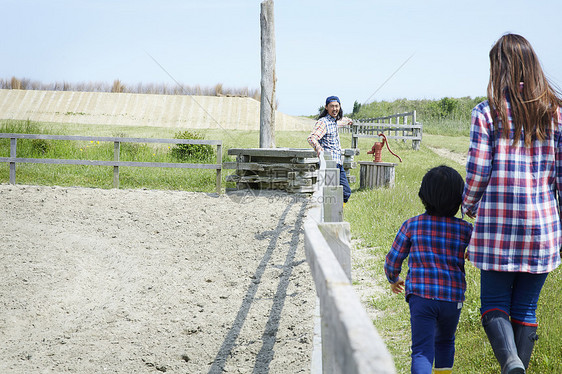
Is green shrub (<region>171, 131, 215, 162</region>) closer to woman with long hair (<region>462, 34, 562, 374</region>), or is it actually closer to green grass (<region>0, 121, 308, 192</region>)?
green grass (<region>0, 121, 308, 192</region>)

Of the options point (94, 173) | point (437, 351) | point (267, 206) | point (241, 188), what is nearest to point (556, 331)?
point (437, 351)

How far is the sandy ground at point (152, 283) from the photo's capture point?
13.8 feet

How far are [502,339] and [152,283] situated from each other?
4378 millimetres

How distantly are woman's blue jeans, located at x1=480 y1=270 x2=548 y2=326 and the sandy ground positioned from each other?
1.57 meters

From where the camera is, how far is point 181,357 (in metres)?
4.15

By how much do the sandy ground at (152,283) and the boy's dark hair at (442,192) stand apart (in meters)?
1.61

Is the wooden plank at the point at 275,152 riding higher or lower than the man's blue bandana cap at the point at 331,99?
lower

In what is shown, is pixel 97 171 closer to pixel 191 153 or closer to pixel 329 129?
pixel 191 153

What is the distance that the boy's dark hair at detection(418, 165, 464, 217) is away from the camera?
2.73m

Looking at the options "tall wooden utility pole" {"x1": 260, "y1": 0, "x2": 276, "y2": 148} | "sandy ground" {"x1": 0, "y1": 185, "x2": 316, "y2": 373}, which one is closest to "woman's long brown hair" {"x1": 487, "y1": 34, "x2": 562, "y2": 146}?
"sandy ground" {"x1": 0, "y1": 185, "x2": 316, "y2": 373}

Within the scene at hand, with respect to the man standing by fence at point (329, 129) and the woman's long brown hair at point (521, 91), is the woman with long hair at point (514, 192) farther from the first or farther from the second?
the man standing by fence at point (329, 129)

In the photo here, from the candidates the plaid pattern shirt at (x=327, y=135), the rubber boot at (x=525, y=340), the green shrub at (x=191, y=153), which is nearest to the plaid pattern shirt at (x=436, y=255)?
the rubber boot at (x=525, y=340)

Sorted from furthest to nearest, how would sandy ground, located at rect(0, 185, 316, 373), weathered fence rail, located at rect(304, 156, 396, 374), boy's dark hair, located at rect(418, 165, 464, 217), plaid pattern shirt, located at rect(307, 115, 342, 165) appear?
plaid pattern shirt, located at rect(307, 115, 342, 165), sandy ground, located at rect(0, 185, 316, 373), boy's dark hair, located at rect(418, 165, 464, 217), weathered fence rail, located at rect(304, 156, 396, 374)

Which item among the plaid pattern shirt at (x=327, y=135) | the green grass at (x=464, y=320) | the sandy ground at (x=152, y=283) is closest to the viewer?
the green grass at (x=464, y=320)
